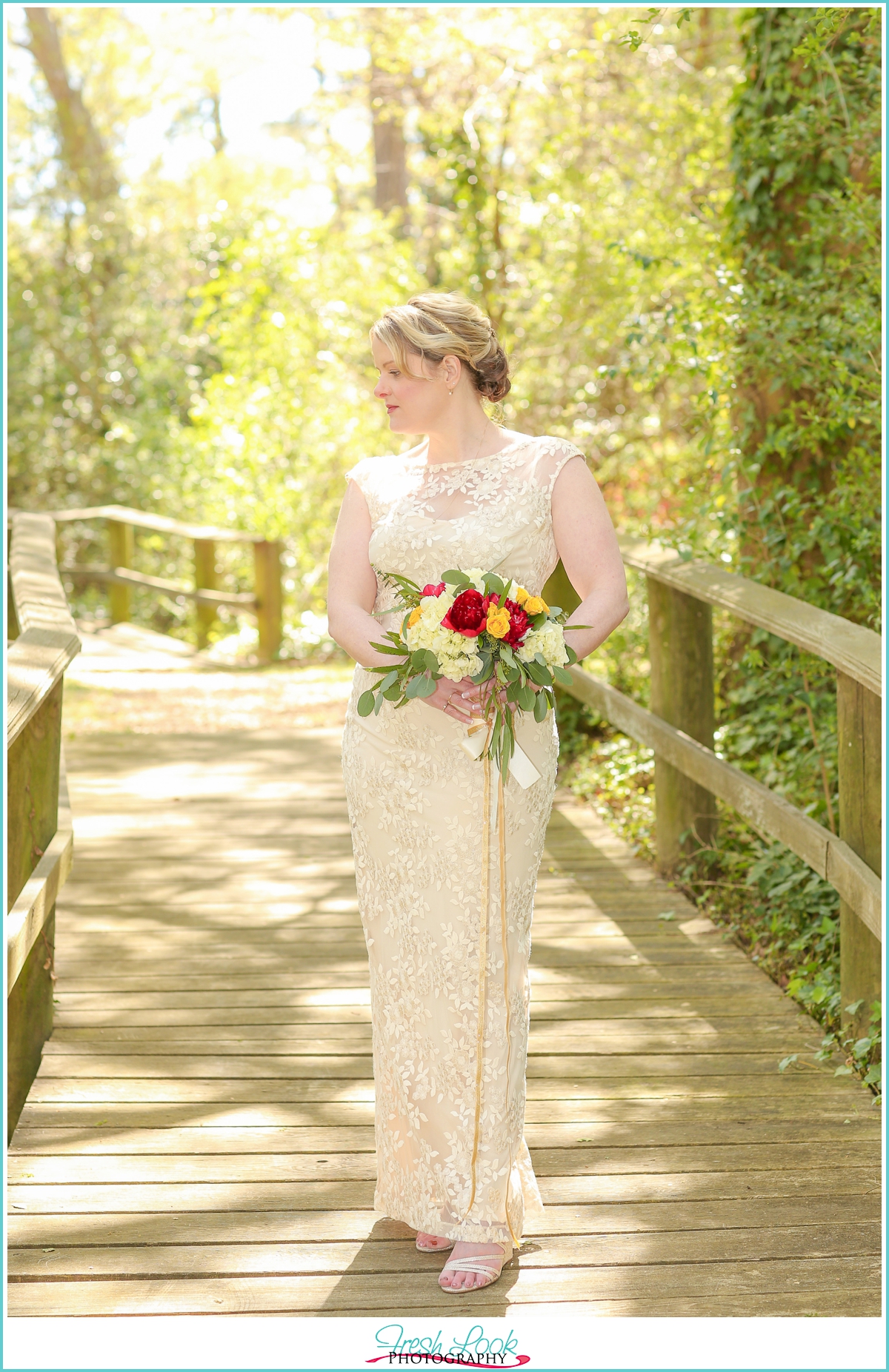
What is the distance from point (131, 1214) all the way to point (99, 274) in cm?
1320

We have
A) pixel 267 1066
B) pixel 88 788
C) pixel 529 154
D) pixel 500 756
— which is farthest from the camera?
pixel 529 154

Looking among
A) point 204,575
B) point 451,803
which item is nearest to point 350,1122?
point 451,803

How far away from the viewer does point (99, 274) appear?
48.6ft

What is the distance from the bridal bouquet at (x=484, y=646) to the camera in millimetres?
2635

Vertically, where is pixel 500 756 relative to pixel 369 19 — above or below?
below

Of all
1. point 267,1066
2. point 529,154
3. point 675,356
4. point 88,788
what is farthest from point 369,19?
point 267,1066

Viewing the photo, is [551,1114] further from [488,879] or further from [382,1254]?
[488,879]

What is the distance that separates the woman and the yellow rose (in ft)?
0.70

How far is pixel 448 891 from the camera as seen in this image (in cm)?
288

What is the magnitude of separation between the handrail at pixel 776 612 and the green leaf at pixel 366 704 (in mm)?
1149

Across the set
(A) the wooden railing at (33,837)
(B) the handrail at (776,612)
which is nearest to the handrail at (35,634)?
(A) the wooden railing at (33,837)

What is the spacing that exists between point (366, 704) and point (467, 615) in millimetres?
288

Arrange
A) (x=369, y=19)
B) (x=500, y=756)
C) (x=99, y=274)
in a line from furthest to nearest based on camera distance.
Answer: (x=99, y=274), (x=369, y=19), (x=500, y=756)

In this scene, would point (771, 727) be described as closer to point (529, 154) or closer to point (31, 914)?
point (31, 914)
